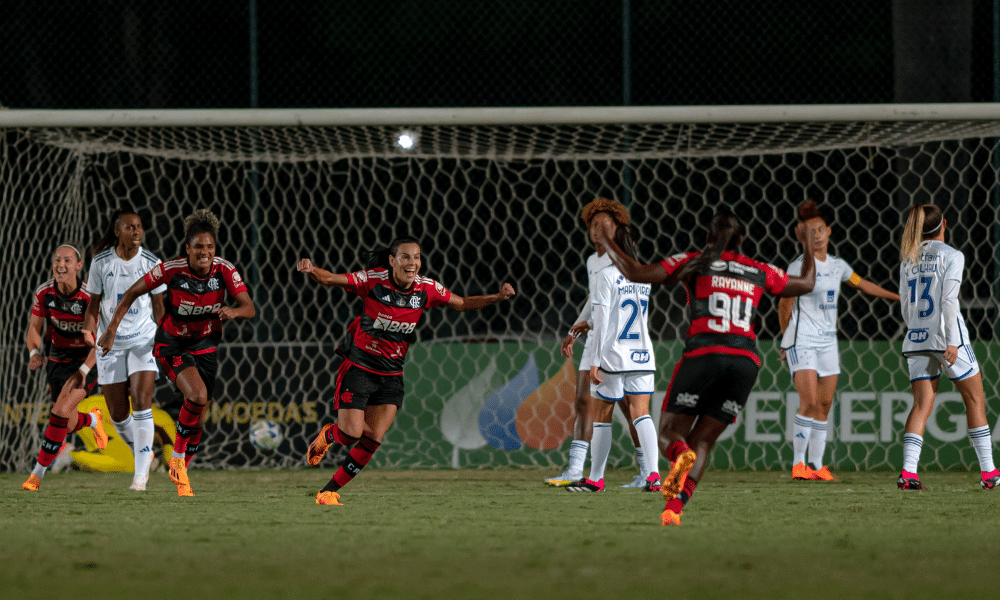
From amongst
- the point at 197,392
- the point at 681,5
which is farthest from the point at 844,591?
the point at 681,5

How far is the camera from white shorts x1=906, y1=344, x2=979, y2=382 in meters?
7.04

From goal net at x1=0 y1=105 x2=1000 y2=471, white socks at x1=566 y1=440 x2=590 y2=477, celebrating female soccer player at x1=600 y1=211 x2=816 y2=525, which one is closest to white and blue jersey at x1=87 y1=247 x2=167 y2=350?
goal net at x1=0 y1=105 x2=1000 y2=471

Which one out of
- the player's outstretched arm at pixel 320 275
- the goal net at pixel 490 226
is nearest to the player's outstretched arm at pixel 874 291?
the goal net at pixel 490 226

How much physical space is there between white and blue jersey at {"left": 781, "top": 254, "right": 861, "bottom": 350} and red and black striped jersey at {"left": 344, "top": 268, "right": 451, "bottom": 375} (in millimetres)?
2980

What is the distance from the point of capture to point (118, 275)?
24.7 ft

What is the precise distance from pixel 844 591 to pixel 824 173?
25.6 ft

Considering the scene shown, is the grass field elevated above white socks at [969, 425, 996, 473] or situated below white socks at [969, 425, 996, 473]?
below

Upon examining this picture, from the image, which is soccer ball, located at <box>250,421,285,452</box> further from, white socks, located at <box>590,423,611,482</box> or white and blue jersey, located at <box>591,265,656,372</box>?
white and blue jersey, located at <box>591,265,656,372</box>

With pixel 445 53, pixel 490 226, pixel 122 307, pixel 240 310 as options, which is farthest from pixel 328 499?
pixel 445 53

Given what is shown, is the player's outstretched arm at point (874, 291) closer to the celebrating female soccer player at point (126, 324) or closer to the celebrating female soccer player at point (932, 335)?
the celebrating female soccer player at point (932, 335)

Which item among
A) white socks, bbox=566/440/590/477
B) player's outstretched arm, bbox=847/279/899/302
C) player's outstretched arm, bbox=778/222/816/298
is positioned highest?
player's outstretched arm, bbox=847/279/899/302

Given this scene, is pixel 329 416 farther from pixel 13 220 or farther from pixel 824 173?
pixel 824 173

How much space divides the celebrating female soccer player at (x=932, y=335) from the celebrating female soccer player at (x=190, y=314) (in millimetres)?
4050

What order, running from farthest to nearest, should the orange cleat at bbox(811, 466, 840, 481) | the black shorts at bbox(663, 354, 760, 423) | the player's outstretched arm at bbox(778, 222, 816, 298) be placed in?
the orange cleat at bbox(811, 466, 840, 481) → the player's outstretched arm at bbox(778, 222, 816, 298) → the black shorts at bbox(663, 354, 760, 423)
